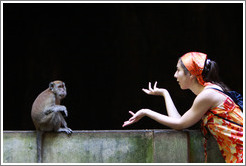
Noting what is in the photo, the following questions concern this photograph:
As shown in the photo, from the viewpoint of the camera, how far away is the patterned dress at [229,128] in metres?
2.81

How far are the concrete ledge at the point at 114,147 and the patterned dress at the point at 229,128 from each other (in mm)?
380

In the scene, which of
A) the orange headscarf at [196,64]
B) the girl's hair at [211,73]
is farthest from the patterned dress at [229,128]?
the orange headscarf at [196,64]

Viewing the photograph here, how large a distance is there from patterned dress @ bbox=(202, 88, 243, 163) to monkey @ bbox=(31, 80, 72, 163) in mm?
1726

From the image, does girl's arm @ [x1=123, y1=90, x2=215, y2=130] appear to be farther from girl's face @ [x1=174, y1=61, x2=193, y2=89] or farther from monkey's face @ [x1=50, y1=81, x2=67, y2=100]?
monkey's face @ [x1=50, y1=81, x2=67, y2=100]

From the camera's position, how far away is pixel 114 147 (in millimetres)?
3420

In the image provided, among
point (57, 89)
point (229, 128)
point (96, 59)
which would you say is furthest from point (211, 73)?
point (96, 59)

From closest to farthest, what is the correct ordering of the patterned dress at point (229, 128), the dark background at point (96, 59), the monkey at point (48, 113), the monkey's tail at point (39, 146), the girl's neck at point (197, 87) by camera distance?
the patterned dress at point (229, 128) < the girl's neck at point (197, 87) < the monkey's tail at point (39, 146) < the monkey at point (48, 113) < the dark background at point (96, 59)

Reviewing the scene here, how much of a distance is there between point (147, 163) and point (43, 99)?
1.75 m

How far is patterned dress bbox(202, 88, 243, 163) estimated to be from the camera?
281 centimetres

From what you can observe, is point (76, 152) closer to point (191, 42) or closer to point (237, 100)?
point (237, 100)

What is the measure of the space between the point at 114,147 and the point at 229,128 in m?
1.35

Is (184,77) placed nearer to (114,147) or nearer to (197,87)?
(197,87)

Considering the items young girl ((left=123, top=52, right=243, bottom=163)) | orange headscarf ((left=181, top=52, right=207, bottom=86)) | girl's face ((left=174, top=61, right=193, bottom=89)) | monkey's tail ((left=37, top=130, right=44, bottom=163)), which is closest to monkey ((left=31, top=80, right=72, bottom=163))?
monkey's tail ((left=37, top=130, right=44, bottom=163))

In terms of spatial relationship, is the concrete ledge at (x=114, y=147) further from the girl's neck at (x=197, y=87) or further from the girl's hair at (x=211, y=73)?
the girl's hair at (x=211, y=73)
